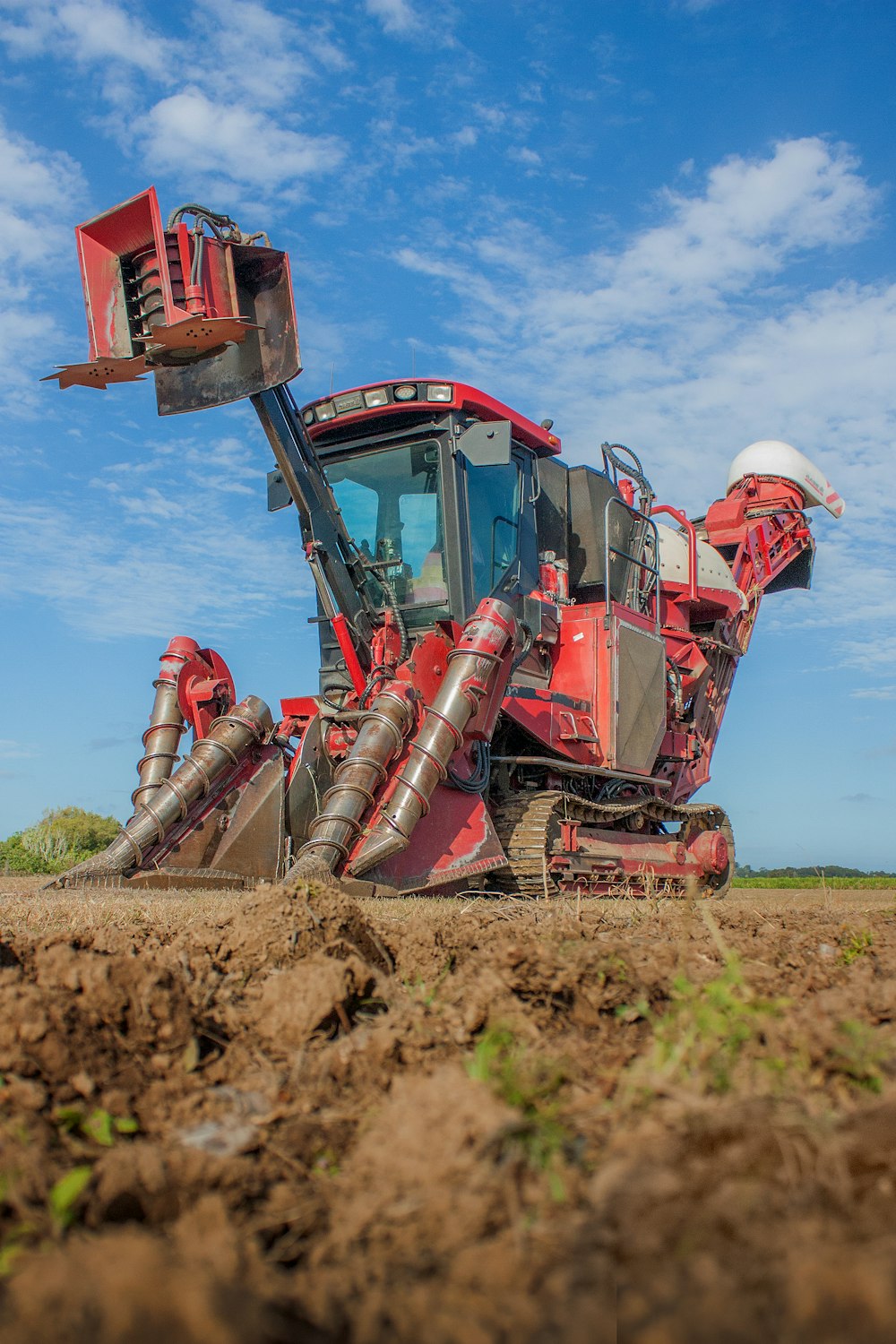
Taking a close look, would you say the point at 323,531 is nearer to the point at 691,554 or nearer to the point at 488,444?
the point at 488,444

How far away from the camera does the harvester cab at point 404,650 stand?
7680 mm

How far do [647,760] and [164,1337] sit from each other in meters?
9.76

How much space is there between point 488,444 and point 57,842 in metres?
8.17

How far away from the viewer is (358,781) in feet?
24.4

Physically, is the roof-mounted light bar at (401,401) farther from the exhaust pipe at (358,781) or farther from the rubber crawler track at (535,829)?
the rubber crawler track at (535,829)

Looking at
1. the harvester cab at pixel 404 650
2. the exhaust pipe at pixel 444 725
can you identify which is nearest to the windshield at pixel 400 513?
the harvester cab at pixel 404 650

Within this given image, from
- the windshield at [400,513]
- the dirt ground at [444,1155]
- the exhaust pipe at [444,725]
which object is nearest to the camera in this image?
the dirt ground at [444,1155]

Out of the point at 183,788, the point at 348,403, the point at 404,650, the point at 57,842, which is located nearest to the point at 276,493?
the point at 348,403

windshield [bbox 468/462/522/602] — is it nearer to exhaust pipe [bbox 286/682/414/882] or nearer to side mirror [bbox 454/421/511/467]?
side mirror [bbox 454/421/511/467]

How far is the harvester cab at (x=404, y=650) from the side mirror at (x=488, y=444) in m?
0.02

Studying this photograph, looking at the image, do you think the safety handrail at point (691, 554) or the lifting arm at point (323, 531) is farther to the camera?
the safety handrail at point (691, 554)

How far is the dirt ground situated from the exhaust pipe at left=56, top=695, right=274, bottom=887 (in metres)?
4.55

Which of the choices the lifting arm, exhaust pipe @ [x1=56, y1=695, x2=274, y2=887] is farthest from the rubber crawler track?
exhaust pipe @ [x1=56, y1=695, x2=274, y2=887]

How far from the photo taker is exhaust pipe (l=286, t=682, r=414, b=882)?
7.19 meters
